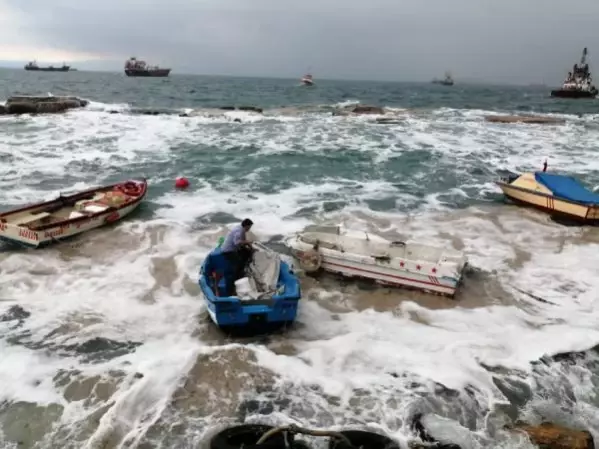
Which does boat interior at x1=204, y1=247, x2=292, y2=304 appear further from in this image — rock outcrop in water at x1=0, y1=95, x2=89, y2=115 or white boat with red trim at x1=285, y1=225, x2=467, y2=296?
rock outcrop in water at x1=0, y1=95, x2=89, y2=115

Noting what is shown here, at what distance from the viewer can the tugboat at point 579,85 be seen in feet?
310

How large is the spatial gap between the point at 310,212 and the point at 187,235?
467 cm

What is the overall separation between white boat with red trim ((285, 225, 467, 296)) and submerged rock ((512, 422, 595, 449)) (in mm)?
4272

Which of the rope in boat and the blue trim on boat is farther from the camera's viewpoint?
the blue trim on boat

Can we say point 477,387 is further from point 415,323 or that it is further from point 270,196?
point 270,196

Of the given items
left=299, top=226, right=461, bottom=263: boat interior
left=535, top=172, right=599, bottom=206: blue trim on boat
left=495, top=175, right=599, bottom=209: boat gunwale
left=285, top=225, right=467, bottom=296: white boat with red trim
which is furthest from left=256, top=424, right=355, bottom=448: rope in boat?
left=535, top=172, right=599, bottom=206: blue trim on boat

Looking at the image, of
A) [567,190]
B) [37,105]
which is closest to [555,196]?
[567,190]

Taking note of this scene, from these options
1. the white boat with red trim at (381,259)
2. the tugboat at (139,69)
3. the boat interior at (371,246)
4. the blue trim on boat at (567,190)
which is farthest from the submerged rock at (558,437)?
the tugboat at (139,69)

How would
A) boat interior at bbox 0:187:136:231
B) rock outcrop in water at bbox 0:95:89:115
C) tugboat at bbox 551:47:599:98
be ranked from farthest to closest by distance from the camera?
tugboat at bbox 551:47:599:98, rock outcrop in water at bbox 0:95:89:115, boat interior at bbox 0:187:136:231

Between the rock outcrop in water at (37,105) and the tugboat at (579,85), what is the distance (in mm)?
89159

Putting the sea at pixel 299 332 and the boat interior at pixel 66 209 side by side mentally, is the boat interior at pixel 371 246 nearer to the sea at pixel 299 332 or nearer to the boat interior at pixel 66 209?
the sea at pixel 299 332

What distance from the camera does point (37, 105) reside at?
1708 inches

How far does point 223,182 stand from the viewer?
21.4 meters

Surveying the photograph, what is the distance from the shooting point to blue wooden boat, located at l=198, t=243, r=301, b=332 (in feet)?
29.2
